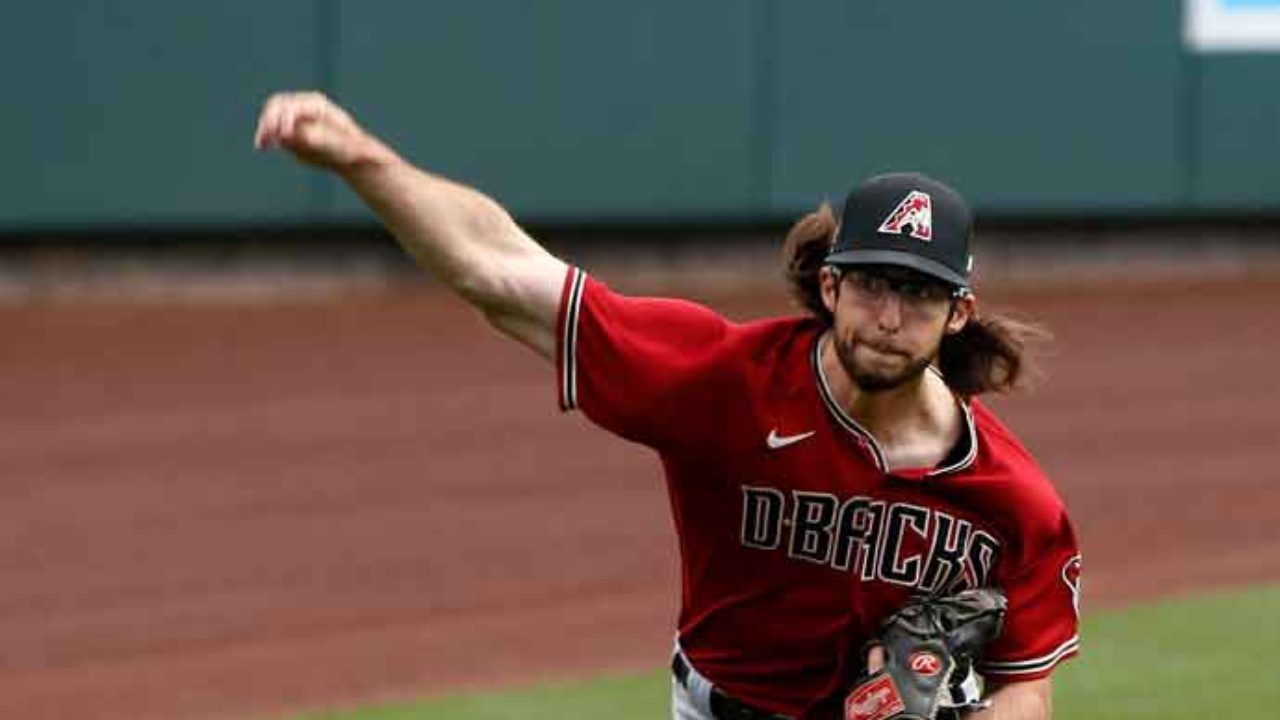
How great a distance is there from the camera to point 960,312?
4.63 m

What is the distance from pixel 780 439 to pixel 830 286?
0.28 m

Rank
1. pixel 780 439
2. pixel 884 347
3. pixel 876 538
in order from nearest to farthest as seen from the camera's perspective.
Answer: pixel 884 347 → pixel 780 439 → pixel 876 538

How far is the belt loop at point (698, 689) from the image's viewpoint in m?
5.05

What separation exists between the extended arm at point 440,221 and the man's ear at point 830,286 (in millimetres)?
465

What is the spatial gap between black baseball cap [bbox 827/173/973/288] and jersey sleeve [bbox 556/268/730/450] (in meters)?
0.29

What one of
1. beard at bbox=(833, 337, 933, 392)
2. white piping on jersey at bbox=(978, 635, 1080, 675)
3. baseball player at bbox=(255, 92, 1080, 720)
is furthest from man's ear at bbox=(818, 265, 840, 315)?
white piping on jersey at bbox=(978, 635, 1080, 675)

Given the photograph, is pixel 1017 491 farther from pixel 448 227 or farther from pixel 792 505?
pixel 448 227

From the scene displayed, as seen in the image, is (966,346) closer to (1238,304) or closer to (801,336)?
(801,336)

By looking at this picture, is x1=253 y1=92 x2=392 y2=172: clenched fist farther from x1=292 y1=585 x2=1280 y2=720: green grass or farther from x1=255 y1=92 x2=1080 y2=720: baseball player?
x1=292 y1=585 x2=1280 y2=720: green grass

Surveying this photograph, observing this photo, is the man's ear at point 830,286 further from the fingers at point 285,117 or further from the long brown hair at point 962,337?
the fingers at point 285,117

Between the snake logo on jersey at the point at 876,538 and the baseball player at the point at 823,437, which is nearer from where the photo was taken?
the baseball player at the point at 823,437

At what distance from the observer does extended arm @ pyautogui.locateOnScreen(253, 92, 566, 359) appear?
13.4 feet

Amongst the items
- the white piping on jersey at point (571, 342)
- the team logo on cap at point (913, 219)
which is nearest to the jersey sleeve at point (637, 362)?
the white piping on jersey at point (571, 342)

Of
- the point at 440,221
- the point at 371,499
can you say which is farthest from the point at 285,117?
the point at 371,499
